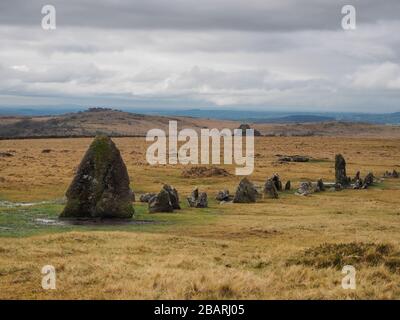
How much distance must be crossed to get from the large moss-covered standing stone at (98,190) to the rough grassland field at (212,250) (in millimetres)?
1587

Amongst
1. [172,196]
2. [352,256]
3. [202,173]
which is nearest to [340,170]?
[202,173]

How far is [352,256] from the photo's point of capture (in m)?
20.3

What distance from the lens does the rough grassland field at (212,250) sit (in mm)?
16047

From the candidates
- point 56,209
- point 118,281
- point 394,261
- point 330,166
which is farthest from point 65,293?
point 330,166

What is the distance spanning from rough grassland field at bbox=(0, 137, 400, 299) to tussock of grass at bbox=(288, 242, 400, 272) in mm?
36

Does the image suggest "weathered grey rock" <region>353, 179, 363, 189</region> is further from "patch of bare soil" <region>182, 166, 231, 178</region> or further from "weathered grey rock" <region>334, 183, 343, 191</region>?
"patch of bare soil" <region>182, 166, 231, 178</region>

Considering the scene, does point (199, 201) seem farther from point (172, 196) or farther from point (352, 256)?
point (352, 256)

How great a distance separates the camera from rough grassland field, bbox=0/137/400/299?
16047 millimetres

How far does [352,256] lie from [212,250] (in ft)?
18.8

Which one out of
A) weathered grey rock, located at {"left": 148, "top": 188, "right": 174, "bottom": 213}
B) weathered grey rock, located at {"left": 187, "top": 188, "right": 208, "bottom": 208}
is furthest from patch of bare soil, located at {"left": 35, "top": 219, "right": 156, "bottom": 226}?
weathered grey rock, located at {"left": 187, "top": 188, "right": 208, "bottom": 208}

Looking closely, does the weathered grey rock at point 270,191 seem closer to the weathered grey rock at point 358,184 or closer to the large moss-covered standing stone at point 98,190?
the weathered grey rock at point 358,184

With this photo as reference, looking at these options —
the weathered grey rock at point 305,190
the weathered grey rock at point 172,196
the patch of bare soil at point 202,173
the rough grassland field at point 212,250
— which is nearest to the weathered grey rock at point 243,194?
the rough grassland field at point 212,250
